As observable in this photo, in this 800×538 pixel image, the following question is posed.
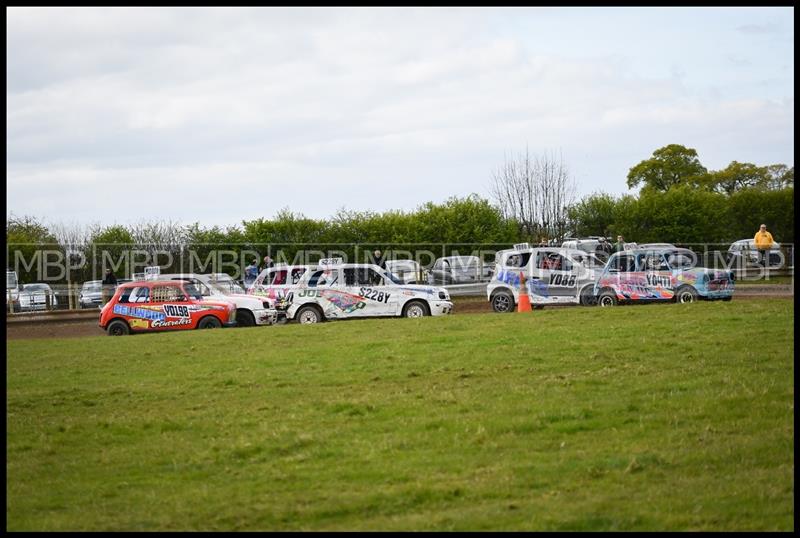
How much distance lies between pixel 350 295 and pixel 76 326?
9030 mm

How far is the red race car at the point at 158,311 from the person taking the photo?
25391 millimetres

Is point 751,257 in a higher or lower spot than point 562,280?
higher

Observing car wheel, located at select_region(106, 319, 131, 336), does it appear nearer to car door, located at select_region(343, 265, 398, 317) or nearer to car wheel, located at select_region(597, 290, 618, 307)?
car door, located at select_region(343, 265, 398, 317)

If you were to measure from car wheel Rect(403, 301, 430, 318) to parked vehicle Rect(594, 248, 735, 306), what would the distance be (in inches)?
170

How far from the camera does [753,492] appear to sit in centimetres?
757

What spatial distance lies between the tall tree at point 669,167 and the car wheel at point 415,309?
199 ft

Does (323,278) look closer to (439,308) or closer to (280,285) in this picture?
(280,285)

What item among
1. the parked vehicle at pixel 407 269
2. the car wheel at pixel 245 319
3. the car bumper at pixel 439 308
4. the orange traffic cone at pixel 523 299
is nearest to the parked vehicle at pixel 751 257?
the parked vehicle at pixel 407 269

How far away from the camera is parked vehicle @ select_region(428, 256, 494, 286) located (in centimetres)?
3759

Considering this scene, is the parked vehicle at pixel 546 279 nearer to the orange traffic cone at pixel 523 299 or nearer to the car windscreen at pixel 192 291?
the orange traffic cone at pixel 523 299

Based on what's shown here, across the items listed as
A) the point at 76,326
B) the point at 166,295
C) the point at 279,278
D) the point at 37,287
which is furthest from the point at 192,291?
the point at 37,287

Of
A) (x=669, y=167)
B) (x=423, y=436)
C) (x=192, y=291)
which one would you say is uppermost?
(x=669, y=167)

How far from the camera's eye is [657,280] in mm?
25984

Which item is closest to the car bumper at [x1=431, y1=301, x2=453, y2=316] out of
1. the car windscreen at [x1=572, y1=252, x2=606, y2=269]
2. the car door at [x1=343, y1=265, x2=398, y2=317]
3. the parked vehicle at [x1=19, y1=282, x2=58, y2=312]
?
the car door at [x1=343, y1=265, x2=398, y2=317]
